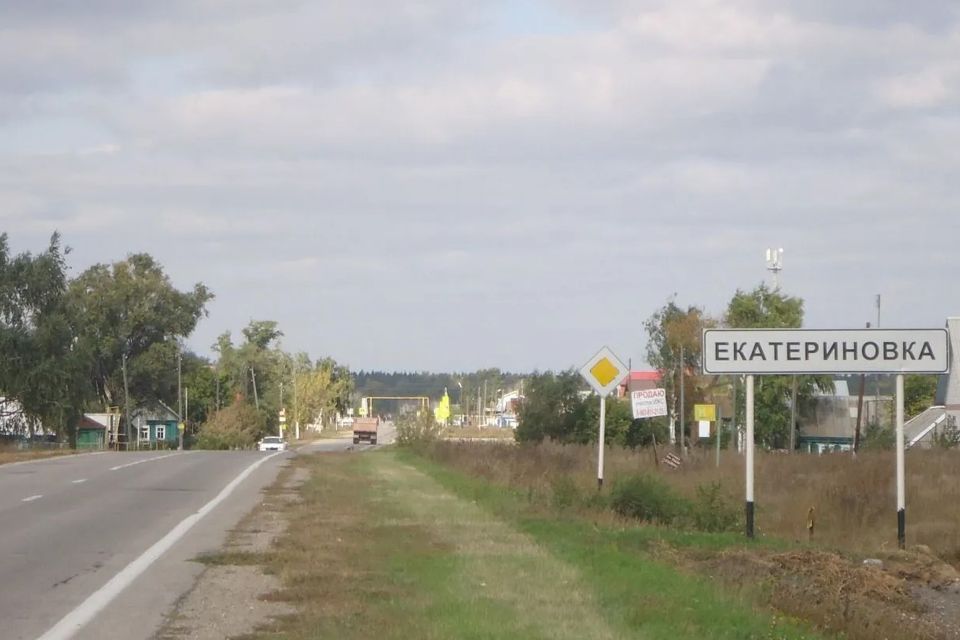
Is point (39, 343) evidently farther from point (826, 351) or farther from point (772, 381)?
point (826, 351)

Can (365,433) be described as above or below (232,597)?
below

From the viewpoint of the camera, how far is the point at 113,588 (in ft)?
40.8

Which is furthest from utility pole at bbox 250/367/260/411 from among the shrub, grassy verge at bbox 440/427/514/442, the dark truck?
the shrub

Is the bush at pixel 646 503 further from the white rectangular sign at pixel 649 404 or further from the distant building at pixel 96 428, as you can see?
the distant building at pixel 96 428

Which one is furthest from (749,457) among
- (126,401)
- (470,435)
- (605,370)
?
(126,401)

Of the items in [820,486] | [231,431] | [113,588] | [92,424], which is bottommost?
[231,431]

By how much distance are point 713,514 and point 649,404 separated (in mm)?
12424

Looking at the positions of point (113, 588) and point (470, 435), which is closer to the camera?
point (113, 588)

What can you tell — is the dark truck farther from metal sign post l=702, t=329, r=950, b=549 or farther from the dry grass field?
metal sign post l=702, t=329, r=950, b=549

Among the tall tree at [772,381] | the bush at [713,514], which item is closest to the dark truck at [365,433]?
the tall tree at [772,381]

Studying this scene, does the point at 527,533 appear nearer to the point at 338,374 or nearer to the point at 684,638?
the point at 684,638

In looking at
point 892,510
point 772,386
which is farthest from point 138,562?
point 772,386

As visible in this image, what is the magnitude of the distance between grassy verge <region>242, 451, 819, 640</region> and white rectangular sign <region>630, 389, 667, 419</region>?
1187 cm

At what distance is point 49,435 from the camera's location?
83875 millimetres
